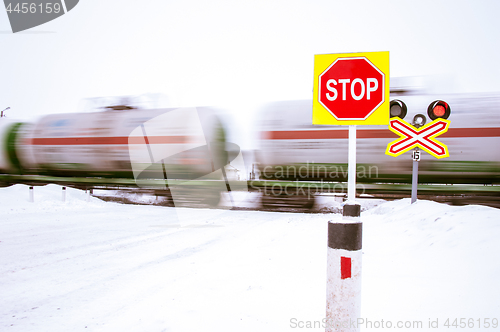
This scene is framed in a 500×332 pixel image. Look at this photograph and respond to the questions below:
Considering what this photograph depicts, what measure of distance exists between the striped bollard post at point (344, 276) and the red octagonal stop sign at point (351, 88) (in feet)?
2.76

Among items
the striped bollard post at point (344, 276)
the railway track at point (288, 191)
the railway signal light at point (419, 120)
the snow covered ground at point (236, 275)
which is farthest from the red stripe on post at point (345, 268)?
the railway track at point (288, 191)

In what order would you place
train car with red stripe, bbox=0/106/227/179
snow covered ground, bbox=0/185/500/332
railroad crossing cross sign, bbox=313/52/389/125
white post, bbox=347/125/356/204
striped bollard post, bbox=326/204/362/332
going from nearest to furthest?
1. striped bollard post, bbox=326/204/362/332
2. white post, bbox=347/125/356/204
3. railroad crossing cross sign, bbox=313/52/389/125
4. snow covered ground, bbox=0/185/500/332
5. train car with red stripe, bbox=0/106/227/179

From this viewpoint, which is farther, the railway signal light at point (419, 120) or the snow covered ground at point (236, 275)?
the railway signal light at point (419, 120)

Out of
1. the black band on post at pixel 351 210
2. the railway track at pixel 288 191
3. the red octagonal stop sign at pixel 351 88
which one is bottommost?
the railway track at pixel 288 191

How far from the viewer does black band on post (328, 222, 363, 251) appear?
1.74m

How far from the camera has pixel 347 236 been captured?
1742 mm

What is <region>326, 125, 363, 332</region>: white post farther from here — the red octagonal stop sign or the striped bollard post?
the red octagonal stop sign

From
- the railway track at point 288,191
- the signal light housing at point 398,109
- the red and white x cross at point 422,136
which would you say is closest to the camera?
the signal light housing at point 398,109

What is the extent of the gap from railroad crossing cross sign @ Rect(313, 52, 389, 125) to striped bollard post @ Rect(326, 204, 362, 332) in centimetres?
79

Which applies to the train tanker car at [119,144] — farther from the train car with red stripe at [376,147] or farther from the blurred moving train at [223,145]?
the train car with red stripe at [376,147]

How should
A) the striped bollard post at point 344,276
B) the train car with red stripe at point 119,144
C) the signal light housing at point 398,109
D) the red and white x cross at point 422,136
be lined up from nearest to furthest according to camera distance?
the striped bollard post at point 344,276
the signal light housing at point 398,109
the red and white x cross at point 422,136
the train car with red stripe at point 119,144

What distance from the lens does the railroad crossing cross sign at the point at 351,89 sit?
Result: 6.90 ft

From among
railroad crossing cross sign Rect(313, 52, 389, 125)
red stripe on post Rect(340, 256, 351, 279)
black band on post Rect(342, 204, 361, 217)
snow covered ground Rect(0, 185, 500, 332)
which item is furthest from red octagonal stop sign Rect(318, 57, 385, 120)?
snow covered ground Rect(0, 185, 500, 332)

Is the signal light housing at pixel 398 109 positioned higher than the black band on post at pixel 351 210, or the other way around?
the black band on post at pixel 351 210
